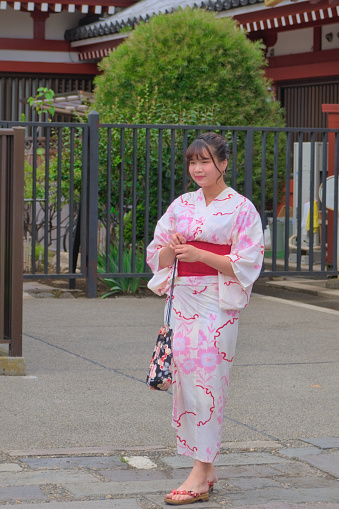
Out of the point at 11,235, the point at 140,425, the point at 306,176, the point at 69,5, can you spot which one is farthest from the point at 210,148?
the point at 69,5

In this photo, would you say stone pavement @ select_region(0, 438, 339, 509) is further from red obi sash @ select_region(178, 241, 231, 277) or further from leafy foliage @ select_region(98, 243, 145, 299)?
leafy foliage @ select_region(98, 243, 145, 299)

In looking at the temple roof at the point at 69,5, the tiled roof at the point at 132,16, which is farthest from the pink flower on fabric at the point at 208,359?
the temple roof at the point at 69,5

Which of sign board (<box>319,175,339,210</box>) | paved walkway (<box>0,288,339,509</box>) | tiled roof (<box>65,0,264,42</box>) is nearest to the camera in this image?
Answer: paved walkway (<box>0,288,339,509</box>)

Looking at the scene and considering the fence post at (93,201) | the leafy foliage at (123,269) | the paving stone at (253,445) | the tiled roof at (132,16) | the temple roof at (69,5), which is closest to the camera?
the paving stone at (253,445)

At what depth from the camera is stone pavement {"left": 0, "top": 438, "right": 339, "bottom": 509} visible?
3803 mm

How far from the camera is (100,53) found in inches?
676

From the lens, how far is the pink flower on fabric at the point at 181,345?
155 inches

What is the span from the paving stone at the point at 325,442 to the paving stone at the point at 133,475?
2.78 ft

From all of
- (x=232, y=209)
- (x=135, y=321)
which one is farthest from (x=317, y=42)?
(x=232, y=209)

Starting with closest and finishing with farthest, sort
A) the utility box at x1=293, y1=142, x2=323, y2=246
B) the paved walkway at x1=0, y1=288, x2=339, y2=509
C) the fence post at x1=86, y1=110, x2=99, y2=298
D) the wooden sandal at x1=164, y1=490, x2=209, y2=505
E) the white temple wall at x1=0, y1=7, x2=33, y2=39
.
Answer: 1. the wooden sandal at x1=164, y1=490, x2=209, y2=505
2. the paved walkway at x1=0, y1=288, x2=339, y2=509
3. the fence post at x1=86, y1=110, x2=99, y2=298
4. the utility box at x1=293, y1=142, x2=323, y2=246
5. the white temple wall at x1=0, y1=7, x2=33, y2=39

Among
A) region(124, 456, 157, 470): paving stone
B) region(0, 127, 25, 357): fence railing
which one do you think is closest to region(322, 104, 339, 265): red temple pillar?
region(0, 127, 25, 357): fence railing

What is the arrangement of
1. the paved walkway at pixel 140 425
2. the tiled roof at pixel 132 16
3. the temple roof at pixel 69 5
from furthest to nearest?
the temple roof at pixel 69 5 → the tiled roof at pixel 132 16 → the paved walkway at pixel 140 425

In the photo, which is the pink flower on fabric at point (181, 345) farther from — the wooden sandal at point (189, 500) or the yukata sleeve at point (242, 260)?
the wooden sandal at point (189, 500)

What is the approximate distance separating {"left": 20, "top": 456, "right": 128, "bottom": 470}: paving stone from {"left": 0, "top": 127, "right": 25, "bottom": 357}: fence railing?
1.69 m
